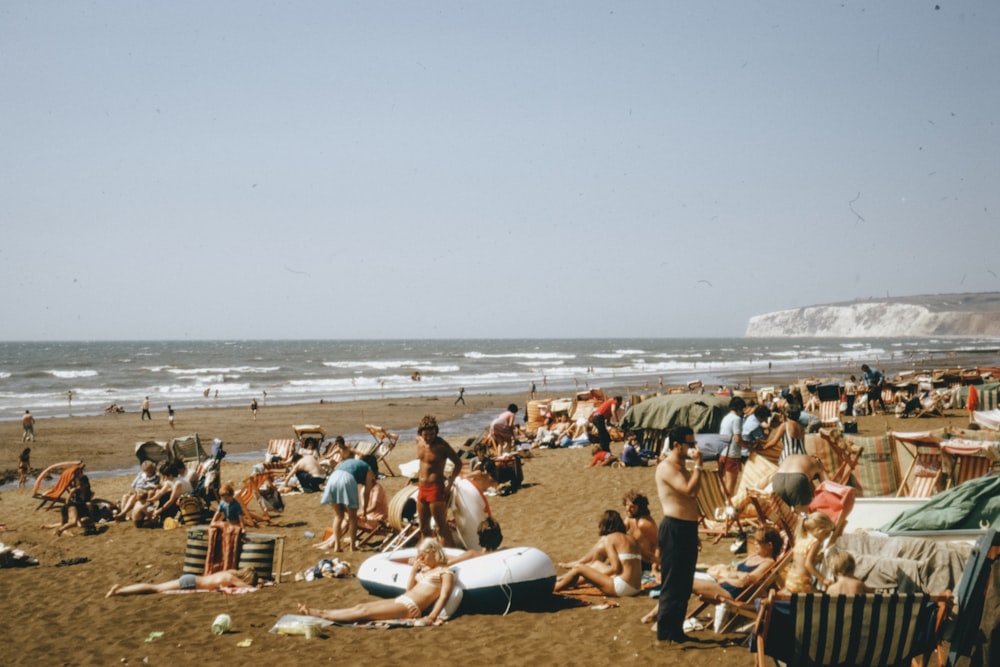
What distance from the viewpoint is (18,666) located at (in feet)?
19.5

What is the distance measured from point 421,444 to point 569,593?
2.14m

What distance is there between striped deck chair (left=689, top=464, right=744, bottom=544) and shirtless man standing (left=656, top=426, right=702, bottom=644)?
3360 millimetres

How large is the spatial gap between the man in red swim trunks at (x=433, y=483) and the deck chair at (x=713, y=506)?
2851 mm

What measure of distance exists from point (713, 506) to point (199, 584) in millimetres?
5496

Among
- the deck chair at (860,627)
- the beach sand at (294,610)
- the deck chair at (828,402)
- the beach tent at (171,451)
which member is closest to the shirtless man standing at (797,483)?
the beach sand at (294,610)

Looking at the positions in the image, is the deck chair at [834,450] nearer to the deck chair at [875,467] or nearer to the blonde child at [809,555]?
the deck chair at [875,467]

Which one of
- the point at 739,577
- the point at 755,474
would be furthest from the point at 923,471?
the point at 739,577

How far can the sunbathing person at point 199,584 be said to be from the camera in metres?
7.70

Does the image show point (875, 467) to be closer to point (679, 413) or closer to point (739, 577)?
point (739, 577)

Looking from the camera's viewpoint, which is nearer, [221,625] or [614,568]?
[221,625]

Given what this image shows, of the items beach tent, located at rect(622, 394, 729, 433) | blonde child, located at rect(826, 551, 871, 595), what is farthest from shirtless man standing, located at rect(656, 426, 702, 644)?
beach tent, located at rect(622, 394, 729, 433)

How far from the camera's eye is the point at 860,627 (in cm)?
425

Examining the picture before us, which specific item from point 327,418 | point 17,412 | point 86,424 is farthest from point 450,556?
point 17,412

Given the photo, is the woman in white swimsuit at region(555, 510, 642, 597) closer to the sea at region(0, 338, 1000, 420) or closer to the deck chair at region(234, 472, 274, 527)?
the deck chair at region(234, 472, 274, 527)
